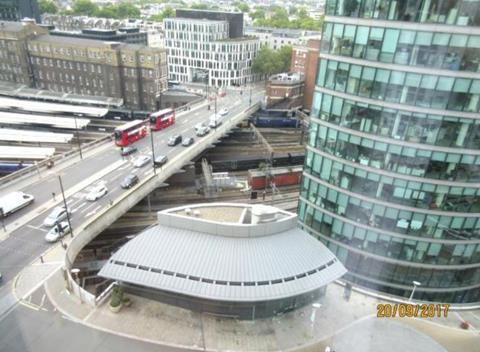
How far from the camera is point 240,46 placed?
112812mm

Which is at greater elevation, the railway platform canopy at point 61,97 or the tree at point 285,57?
the tree at point 285,57

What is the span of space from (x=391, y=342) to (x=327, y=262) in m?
7.34

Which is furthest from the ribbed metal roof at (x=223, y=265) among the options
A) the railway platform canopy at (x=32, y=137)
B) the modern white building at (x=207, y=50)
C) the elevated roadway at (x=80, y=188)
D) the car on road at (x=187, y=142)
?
the modern white building at (x=207, y=50)

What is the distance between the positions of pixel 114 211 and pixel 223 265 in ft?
64.1

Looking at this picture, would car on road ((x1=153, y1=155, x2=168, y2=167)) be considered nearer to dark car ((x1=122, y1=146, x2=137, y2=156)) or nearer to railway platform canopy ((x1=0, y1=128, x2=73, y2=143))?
dark car ((x1=122, y1=146, x2=137, y2=156))

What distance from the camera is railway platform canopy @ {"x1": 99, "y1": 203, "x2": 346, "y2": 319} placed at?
2311 centimetres

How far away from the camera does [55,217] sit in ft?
112

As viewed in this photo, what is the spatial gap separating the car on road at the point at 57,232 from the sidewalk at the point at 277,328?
212 inches

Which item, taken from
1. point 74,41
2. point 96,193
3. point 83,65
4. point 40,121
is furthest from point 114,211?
point 74,41

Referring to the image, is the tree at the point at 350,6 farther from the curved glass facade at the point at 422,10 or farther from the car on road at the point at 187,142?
the car on road at the point at 187,142

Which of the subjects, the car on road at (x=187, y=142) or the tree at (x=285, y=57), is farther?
the tree at (x=285, y=57)

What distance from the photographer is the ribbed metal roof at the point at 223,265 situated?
23000mm

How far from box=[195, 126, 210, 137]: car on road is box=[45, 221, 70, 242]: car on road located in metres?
32.9

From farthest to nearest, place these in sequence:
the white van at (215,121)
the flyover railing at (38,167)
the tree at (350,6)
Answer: the white van at (215,121) < the flyover railing at (38,167) < the tree at (350,6)
